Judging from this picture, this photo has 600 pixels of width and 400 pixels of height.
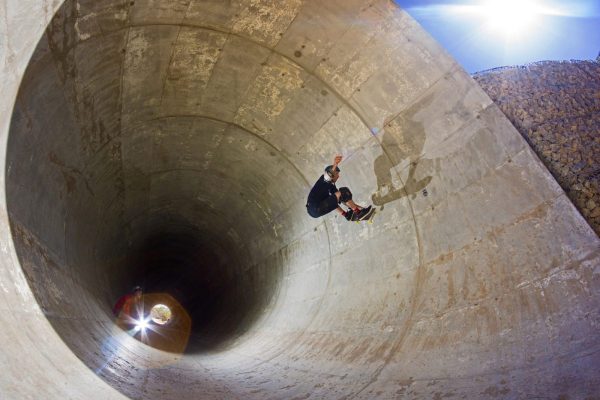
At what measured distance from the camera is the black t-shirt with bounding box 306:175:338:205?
4.89 meters

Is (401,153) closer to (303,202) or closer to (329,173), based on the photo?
(329,173)

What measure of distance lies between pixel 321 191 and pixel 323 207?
7.8 inches

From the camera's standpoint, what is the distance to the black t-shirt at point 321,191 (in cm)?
489

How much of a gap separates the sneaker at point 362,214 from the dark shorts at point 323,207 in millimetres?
287

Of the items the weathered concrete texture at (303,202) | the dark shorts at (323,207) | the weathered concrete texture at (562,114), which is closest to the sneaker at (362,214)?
the weathered concrete texture at (303,202)

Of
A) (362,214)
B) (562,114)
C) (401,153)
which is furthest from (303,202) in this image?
(562,114)

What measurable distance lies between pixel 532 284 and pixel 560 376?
717 mm

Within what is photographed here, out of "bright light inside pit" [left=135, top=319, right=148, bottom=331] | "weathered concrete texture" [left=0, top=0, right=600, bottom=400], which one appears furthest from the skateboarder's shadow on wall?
"bright light inside pit" [left=135, top=319, right=148, bottom=331]

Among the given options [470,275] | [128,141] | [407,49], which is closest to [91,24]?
[128,141]

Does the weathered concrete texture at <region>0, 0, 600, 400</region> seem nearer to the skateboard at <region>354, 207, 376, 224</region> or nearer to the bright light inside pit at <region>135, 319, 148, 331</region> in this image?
the skateboard at <region>354, 207, 376, 224</region>

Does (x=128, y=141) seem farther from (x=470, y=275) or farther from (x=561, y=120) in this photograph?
(x=561, y=120)

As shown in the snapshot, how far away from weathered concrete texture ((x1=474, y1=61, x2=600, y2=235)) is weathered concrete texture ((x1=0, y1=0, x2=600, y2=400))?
0.18m

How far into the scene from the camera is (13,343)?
2.49 m

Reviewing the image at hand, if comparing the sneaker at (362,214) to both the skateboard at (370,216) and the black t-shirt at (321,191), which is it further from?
the black t-shirt at (321,191)
